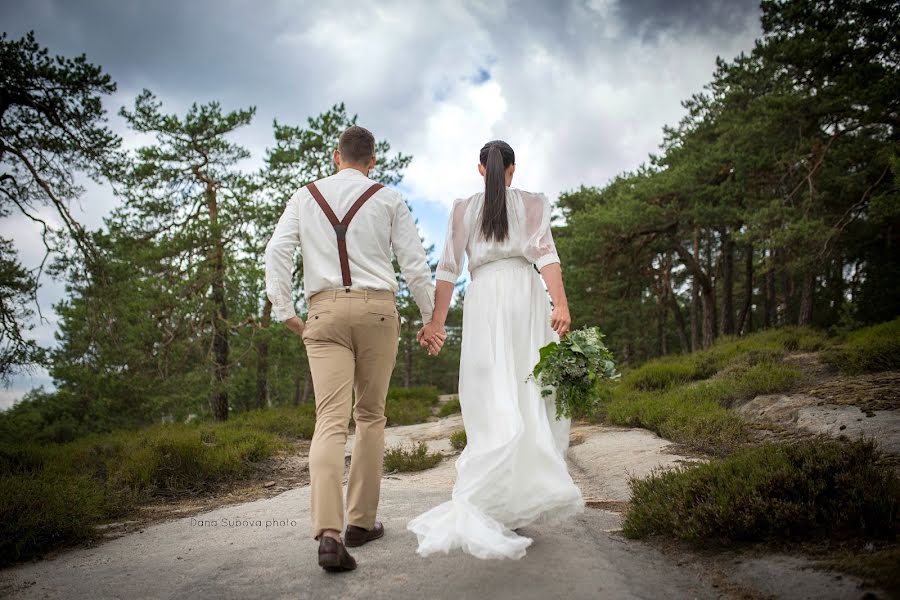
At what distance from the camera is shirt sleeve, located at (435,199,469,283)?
3.83 m

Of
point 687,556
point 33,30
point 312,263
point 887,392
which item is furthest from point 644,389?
point 33,30

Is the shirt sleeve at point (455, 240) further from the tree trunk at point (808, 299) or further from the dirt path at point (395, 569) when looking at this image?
the tree trunk at point (808, 299)

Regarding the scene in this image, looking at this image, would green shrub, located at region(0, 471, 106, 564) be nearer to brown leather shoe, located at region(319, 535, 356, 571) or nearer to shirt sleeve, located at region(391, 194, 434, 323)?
brown leather shoe, located at region(319, 535, 356, 571)

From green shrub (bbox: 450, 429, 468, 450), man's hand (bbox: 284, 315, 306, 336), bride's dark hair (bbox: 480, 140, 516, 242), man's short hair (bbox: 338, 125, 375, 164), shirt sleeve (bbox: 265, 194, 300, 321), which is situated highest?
man's short hair (bbox: 338, 125, 375, 164)

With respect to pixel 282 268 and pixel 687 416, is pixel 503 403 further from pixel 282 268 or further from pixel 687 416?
pixel 687 416

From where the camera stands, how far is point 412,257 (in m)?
3.83

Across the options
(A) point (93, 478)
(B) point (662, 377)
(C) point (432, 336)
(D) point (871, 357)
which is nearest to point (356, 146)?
(C) point (432, 336)

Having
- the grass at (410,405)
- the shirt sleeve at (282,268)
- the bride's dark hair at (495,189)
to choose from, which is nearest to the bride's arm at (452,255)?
the bride's dark hair at (495,189)

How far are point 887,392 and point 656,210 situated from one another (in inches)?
434

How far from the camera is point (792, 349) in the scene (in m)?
11.6

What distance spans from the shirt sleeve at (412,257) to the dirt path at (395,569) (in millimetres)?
1563

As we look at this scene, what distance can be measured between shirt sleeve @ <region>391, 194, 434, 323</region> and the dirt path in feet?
5.13

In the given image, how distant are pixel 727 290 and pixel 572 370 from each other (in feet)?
68.6

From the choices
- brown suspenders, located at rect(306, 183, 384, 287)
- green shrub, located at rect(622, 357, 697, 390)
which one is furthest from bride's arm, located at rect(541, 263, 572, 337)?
green shrub, located at rect(622, 357, 697, 390)
